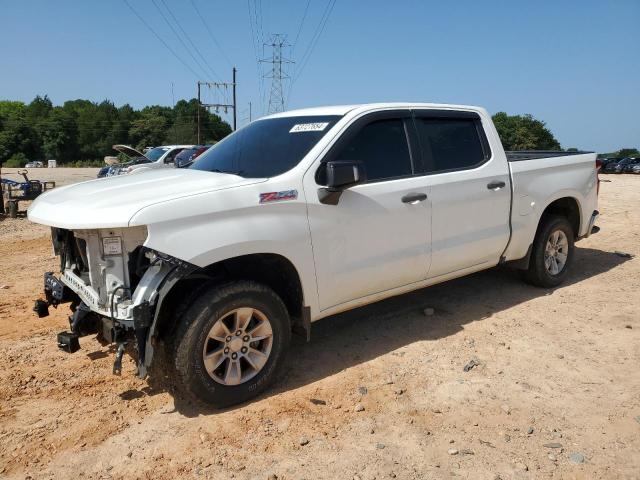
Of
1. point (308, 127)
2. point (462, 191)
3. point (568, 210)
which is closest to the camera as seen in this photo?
point (308, 127)

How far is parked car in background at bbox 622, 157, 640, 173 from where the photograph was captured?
34750 millimetres

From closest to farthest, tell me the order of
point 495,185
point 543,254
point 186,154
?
point 495,185 < point 543,254 < point 186,154

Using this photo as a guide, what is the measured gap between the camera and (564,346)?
4.38 m

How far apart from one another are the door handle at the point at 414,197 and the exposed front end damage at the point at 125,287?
1.86 metres

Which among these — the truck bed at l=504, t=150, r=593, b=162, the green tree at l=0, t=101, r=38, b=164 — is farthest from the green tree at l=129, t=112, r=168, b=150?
the truck bed at l=504, t=150, r=593, b=162

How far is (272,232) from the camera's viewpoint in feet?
11.4

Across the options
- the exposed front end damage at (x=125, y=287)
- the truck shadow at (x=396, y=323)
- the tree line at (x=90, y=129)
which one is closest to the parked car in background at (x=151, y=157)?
the truck shadow at (x=396, y=323)

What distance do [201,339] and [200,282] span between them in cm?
47

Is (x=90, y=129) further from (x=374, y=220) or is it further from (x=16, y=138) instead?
(x=374, y=220)

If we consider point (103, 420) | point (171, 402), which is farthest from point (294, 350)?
point (103, 420)

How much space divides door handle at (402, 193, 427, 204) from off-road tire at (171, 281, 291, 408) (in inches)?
53.8

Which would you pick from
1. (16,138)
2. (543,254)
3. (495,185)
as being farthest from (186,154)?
(16,138)

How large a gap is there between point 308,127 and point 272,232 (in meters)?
1.08

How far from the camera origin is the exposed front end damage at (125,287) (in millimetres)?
3096
